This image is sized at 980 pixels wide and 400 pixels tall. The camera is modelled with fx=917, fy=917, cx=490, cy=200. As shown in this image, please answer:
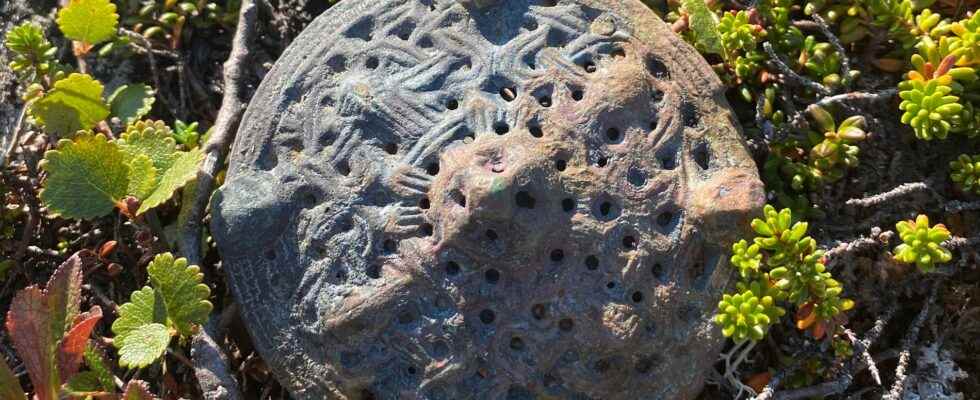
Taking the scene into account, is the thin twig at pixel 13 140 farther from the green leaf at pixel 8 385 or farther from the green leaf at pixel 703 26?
the green leaf at pixel 703 26

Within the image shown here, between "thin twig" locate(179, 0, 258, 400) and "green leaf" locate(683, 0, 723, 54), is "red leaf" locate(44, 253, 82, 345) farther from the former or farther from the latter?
"green leaf" locate(683, 0, 723, 54)

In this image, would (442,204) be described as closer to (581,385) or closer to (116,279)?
(581,385)

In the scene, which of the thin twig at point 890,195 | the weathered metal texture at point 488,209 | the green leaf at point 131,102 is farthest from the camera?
the green leaf at point 131,102

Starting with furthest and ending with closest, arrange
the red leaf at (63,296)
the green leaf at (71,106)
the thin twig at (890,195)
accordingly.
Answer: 1. the green leaf at (71,106)
2. the thin twig at (890,195)
3. the red leaf at (63,296)

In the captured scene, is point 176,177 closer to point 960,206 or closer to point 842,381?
point 842,381

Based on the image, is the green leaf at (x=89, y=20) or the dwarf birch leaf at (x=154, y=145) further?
the green leaf at (x=89, y=20)

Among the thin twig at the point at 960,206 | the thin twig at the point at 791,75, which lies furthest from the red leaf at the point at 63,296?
the thin twig at the point at 960,206

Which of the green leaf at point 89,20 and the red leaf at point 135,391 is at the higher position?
the green leaf at point 89,20

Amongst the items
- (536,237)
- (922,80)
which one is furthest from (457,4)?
(922,80)
